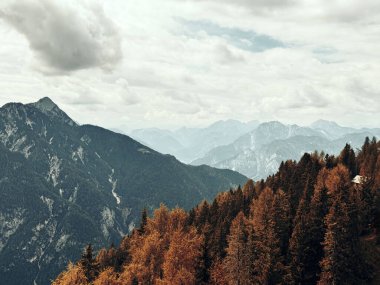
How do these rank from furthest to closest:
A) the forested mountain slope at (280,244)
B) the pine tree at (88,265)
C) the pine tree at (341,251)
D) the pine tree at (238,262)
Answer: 1. the pine tree at (88,265)
2. the pine tree at (238,262)
3. the forested mountain slope at (280,244)
4. the pine tree at (341,251)

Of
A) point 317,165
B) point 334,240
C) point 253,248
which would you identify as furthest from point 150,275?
point 317,165

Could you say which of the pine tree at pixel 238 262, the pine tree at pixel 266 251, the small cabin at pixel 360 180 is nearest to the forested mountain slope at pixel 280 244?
the pine tree at pixel 238 262

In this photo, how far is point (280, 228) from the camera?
84.9m

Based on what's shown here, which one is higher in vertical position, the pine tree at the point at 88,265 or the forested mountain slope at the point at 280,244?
the forested mountain slope at the point at 280,244

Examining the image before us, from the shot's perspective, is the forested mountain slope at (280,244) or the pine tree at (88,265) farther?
the pine tree at (88,265)

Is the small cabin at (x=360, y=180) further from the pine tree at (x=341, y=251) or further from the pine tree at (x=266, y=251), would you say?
the pine tree at (x=341, y=251)

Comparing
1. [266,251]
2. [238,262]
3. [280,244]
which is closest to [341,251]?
[266,251]

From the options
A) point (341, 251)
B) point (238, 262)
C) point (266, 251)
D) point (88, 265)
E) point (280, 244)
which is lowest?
point (88, 265)

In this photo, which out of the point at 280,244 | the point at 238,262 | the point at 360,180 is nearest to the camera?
the point at 238,262

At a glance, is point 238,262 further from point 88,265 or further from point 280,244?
point 88,265

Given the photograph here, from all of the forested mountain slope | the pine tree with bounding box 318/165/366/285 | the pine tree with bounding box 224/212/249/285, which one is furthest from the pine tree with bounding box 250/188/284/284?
the pine tree with bounding box 318/165/366/285

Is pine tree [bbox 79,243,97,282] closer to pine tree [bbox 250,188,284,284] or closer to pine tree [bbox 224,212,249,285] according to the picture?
pine tree [bbox 224,212,249,285]

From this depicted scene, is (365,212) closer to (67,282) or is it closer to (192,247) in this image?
(192,247)

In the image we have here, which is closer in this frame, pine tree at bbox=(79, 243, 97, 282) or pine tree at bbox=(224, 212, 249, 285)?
pine tree at bbox=(224, 212, 249, 285)
